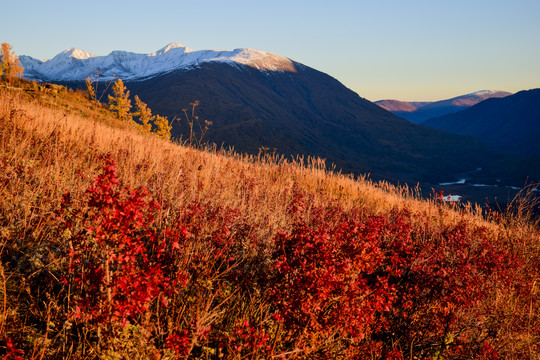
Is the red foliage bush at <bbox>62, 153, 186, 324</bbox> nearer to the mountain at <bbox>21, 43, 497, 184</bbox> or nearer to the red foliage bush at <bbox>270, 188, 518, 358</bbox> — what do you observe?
the red foliage bush at <bbox>270, 188, 518, 358</bbox>

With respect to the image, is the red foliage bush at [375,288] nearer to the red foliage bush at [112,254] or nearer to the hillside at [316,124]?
the red foliage bush at [112,254]

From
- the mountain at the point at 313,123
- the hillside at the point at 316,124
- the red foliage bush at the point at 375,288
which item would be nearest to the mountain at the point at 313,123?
the hillside at the point at 316,124

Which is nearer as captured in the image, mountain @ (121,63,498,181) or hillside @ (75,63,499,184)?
hillside @ (75,63,499,184)

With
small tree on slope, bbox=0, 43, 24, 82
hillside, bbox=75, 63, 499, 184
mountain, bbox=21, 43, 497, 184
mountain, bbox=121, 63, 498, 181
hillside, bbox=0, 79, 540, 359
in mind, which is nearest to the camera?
hillside, bbox=0, 79, 540, 359

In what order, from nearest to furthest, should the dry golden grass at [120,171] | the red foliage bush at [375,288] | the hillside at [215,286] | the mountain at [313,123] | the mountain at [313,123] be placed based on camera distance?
the hillside at [215,286]
the red foliage bush at [375,288]
the dry golden grass at [120,171]
the mountain at [313,123]
the mountain at [313,123]

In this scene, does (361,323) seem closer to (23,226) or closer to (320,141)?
(23,226)

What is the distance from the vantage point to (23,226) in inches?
116

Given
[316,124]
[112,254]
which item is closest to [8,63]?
[112,254]

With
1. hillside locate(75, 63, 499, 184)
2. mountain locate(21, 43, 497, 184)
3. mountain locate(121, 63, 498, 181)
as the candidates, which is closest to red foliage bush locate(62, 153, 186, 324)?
mountain locate(21, 43, 497, 184)

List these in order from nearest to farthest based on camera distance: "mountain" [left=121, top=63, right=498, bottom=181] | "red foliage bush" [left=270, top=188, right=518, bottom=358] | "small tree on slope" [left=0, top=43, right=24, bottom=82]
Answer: "red foliage bush" [left=270, top=188, right=518, bottom=358], "small tree on slope" [left=0, top=43, right=24, bottom=82], "mountain" [left=121, top=63, right=498, bottom=181]

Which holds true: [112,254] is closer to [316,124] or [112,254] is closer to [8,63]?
[8,63]

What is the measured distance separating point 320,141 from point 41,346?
478 feet

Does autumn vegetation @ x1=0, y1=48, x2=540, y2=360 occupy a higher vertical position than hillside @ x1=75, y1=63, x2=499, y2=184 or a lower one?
lower

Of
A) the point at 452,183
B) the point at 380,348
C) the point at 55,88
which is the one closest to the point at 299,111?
the point at 452,183
